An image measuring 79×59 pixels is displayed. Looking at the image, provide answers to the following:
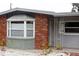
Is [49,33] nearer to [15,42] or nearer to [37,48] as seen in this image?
[37,48]

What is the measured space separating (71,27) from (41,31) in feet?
7.42

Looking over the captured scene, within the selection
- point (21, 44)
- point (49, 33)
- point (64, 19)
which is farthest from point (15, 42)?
point (64, 19)

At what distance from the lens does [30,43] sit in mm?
16328

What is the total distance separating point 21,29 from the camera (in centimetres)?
1648

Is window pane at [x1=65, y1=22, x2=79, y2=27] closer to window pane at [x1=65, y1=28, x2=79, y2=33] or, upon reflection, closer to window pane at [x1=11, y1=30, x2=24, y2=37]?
window pane at [x1=65, y1=28, x2=79, y2=33]

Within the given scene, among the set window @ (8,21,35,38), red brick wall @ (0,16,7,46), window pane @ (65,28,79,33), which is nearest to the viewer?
window pane @ (65,28,79,33)

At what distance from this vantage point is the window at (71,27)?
16.2m

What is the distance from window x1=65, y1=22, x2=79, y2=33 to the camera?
16.2m

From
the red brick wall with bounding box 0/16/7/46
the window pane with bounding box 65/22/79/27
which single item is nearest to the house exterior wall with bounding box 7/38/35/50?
the red brick wall with bounding box 0/16/7/46

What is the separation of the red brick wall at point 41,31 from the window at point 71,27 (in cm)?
157

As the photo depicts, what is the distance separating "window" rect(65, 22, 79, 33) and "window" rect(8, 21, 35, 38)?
8.37 ft

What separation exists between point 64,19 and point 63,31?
0.90m

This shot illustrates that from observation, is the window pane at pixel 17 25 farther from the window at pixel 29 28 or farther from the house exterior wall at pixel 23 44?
the house exterior wall at pixel 23 44

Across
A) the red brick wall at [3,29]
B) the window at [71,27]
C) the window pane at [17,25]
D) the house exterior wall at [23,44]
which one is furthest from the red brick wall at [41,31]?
the red brick wall at [3,29]
